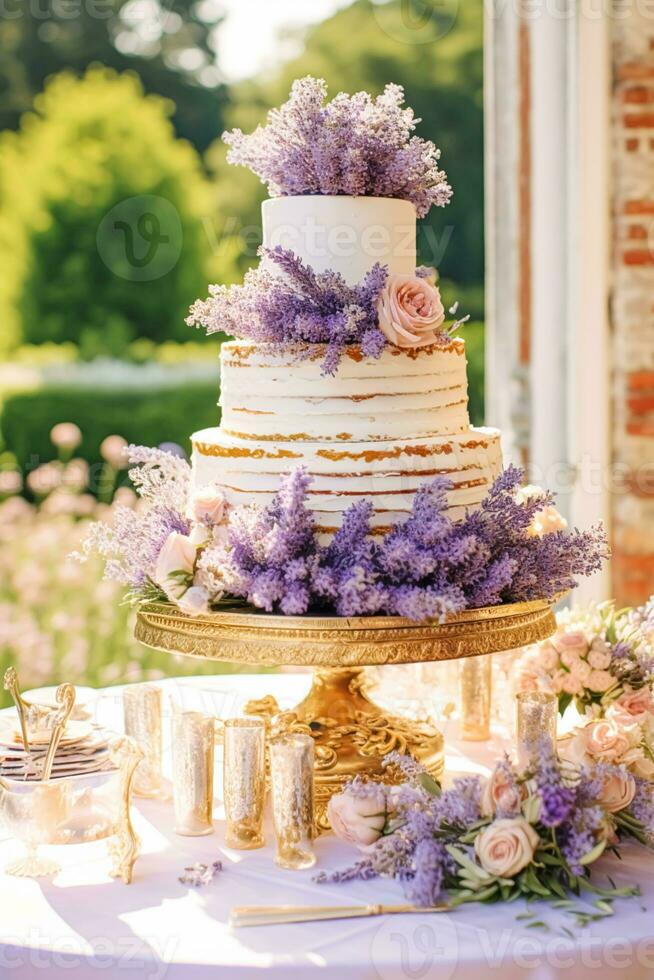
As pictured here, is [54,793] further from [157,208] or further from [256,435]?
[157,208]

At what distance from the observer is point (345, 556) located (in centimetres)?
239

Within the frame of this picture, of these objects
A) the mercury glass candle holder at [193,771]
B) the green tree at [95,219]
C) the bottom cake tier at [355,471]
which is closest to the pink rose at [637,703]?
the bottom cake tier at [355,471]

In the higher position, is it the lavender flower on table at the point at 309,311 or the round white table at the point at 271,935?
the lavender flower on table at the point at 309,311

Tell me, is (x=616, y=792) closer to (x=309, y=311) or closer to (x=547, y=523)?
(x=547, y=523)

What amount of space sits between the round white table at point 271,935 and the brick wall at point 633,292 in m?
3.09

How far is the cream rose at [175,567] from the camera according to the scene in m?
2.42

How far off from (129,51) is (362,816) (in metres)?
17.2

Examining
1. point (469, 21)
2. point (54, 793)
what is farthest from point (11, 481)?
point (469, 21)

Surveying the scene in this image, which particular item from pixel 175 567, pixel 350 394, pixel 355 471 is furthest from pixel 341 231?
pixel 175 567

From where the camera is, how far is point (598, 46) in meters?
5.10

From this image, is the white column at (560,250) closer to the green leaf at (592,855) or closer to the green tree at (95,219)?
the green leaf at (592,855)

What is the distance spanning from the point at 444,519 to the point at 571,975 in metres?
0.80

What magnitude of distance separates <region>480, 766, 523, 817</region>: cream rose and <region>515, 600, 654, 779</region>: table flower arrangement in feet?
1.37

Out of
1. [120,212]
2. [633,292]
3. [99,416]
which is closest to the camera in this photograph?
[633,292]
